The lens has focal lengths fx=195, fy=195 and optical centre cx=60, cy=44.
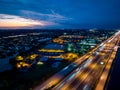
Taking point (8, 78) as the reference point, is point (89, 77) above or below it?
above

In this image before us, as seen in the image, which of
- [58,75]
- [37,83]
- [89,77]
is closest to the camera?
[37,83]

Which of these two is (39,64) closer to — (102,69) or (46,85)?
(102,69)

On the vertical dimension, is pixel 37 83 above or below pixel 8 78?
above

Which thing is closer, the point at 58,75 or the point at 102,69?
the point at 58,75

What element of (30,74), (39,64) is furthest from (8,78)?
(39,64)

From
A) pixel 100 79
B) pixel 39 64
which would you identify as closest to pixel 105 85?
pixel 100 79

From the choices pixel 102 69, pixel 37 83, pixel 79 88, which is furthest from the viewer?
pixel 102 69

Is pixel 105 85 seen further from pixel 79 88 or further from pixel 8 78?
pixel 8 78

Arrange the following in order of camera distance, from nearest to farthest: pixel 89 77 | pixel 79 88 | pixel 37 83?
pixel 79 88, pixel 37 83, pixel 89 77

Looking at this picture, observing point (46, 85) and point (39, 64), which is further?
point (39, 64)
